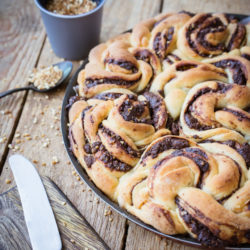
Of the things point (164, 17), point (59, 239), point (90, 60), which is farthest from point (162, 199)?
point (164, 17)

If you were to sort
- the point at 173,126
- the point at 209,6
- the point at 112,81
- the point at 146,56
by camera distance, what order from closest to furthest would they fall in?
the point at 173,126 < the point at 112,81 < the point at 146,56 < the point at 209,6

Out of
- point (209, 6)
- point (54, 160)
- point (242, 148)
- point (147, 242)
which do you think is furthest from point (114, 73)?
point (209, 6)

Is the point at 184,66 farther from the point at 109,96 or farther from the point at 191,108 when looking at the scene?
the point at 109,96

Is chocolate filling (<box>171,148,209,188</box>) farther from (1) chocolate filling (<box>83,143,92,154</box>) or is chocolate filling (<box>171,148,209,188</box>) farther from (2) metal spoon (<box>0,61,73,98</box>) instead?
(2) metal spoon (<box>0,61,73,98</box>)

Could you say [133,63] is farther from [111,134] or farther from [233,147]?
[233,147]

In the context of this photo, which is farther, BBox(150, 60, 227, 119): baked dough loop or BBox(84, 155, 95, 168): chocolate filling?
BBox(150, 60, 227, 119): baked dough loop

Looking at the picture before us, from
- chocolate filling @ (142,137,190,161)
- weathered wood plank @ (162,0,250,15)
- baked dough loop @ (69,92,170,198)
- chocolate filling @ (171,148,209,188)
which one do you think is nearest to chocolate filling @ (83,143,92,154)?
baked dough loop @ (69,92,170,198)
